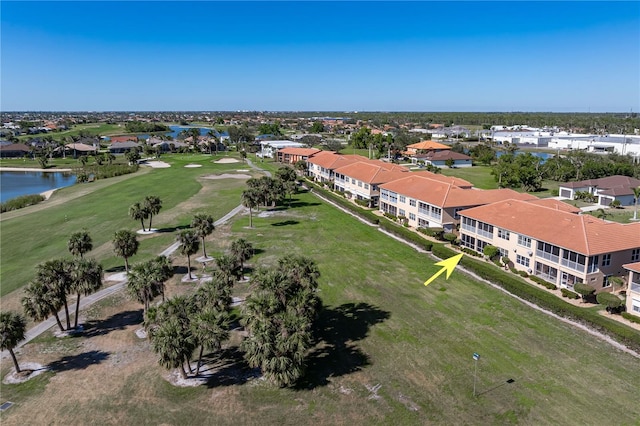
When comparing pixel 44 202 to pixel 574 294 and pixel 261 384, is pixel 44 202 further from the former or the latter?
pixel 574 294

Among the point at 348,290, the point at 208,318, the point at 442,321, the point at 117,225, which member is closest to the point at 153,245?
the point at 117,225

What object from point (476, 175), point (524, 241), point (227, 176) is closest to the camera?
point (524, 241)

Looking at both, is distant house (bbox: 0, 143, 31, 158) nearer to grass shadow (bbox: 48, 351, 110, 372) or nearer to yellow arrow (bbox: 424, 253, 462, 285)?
grass shadow (bbox: 48, 351, 110, 372)

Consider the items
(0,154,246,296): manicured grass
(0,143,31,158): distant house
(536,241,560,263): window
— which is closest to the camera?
(536,241,560,263): window

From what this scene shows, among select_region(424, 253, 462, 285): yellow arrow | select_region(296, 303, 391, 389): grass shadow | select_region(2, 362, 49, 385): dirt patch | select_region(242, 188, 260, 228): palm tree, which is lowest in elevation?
select_region(2, 362, 49, 385): dirt patch

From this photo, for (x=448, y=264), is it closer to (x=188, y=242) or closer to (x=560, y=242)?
(x=560, y=242)

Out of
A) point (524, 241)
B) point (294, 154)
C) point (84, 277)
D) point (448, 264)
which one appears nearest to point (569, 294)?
point (524, 241)

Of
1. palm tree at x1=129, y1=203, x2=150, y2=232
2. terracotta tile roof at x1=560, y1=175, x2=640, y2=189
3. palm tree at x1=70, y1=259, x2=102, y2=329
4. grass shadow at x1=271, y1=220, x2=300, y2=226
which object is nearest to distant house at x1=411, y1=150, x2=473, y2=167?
terracotta tile roof at x1=560, y1=175, x2=640, y2=189
